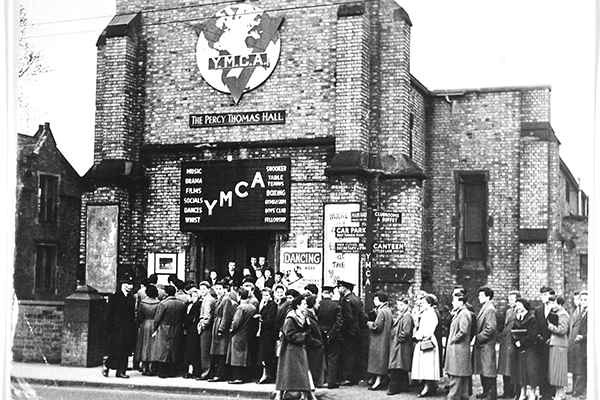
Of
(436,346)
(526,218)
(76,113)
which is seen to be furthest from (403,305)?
(76,113)

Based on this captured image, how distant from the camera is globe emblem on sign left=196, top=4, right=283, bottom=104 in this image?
9.98 meters

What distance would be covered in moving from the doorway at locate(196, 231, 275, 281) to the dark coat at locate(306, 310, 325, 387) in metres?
1.05

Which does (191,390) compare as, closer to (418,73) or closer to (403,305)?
(403,305)

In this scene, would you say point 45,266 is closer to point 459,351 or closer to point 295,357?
point 295,357

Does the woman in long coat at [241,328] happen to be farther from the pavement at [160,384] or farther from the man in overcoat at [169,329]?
the man in overcoat at [169,329]

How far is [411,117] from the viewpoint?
993 centimetres

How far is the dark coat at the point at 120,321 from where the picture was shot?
33.0 ft

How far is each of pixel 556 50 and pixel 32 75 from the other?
5.68 m

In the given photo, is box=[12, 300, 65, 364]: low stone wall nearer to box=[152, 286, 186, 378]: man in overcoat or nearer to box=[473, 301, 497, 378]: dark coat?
box=[152, 286, 186, 378]: man in overcoat

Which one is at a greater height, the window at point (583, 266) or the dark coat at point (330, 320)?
the window at point (583, 266)

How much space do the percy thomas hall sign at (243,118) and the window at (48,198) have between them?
1.82 meters

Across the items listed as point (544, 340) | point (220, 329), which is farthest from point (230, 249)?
point (544, 340)

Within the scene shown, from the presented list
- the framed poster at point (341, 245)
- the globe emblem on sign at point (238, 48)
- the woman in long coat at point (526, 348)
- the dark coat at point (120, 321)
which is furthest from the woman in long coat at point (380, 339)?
the globe emblem on sign at point (238, 48)

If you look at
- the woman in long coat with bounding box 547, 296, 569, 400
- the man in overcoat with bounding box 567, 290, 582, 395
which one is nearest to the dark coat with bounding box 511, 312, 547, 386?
the woman in long coat with bounding box 547, 296, 569, 400
